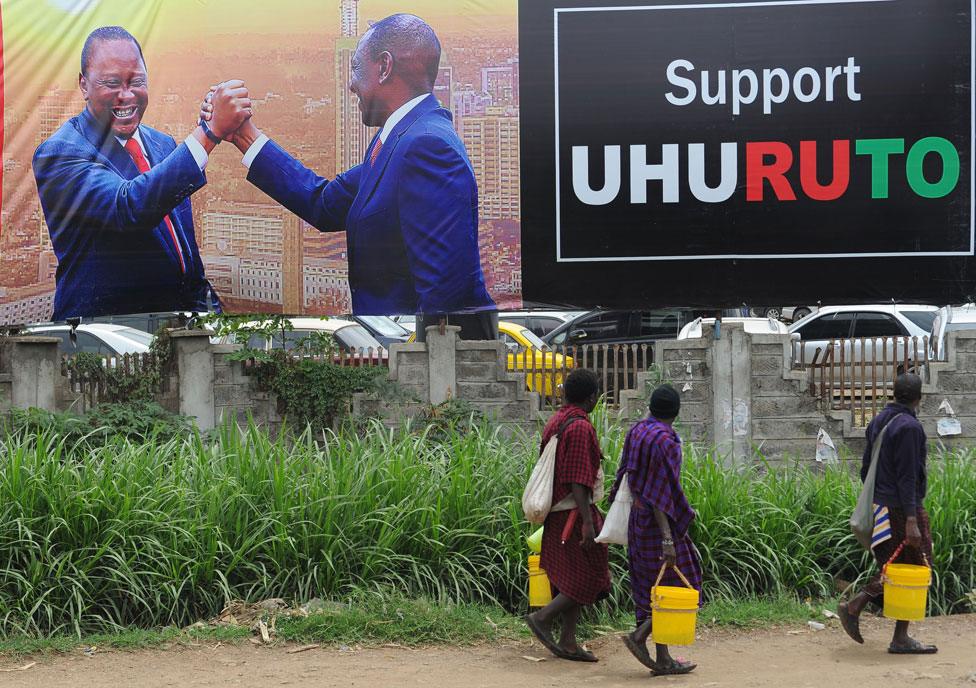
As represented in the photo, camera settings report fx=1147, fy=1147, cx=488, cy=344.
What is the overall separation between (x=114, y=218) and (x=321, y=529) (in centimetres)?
499

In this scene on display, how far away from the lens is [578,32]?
1086 cm

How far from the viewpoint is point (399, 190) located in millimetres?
10742

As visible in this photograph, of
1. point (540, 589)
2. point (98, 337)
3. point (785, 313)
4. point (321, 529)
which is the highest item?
point (785, 313)

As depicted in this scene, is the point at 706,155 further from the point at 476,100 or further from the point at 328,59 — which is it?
the point at 328,59

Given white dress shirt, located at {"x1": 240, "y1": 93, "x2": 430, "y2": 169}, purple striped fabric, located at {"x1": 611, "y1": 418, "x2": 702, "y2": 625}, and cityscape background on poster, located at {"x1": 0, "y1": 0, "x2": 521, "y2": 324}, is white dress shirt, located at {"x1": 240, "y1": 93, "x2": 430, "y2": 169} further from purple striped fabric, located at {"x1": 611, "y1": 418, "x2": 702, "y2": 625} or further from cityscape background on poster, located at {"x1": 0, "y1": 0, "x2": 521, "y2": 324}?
purple striped fabric, located at {"x1": 611, "y1": 418, "x2": 702, "y2": 625}

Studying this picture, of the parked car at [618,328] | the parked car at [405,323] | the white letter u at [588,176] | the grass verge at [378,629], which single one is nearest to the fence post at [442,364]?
the white letter u at [588,176]

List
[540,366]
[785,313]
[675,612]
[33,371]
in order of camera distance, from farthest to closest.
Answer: [785,313]
[540,366]
[33,371]
[675,612]

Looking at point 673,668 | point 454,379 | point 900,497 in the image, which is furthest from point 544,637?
point 454,379

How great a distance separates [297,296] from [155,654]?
5013mm

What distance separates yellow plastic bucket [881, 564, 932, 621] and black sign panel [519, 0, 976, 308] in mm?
4935

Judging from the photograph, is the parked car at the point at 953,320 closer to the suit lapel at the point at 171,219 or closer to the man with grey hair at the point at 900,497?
the man with grey hair at the point at 900,497

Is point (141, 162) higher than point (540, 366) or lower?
higher

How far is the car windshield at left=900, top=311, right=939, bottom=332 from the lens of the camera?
1769 centimetres

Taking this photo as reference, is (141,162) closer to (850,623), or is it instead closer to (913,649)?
(850,623)
